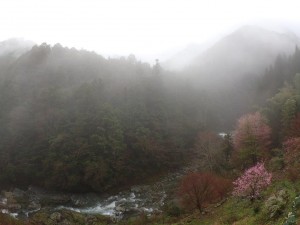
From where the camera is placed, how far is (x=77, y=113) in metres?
112

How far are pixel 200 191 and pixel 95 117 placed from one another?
6349 centimetres

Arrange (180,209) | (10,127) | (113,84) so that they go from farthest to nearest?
(113,84), (10,127), (180,209)

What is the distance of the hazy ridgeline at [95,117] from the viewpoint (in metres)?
98.1

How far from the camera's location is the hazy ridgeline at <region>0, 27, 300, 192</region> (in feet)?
322

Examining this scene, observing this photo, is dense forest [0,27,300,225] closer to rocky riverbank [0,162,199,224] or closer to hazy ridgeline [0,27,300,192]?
hazy ridgeline [0,27,300,192]

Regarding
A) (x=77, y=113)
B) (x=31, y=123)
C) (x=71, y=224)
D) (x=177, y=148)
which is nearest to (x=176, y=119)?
(x=177, y=148)

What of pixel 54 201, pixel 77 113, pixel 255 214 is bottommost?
pixel 54 201

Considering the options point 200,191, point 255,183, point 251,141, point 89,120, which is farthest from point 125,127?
point 255,183

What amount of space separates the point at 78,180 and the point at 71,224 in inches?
1125

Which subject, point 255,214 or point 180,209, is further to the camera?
point 180,209

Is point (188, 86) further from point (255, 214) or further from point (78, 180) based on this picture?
point (255, 214)

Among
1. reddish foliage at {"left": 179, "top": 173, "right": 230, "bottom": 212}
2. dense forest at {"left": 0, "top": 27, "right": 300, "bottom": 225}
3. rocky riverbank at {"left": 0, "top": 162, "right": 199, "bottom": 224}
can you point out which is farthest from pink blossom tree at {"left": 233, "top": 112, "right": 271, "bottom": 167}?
rocky riverbank at {"left": 0, "top": 162, "right": 199, "bottom": 224}

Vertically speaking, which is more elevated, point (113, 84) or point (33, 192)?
point (113, 84)

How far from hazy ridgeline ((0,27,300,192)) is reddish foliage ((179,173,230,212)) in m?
42.6
